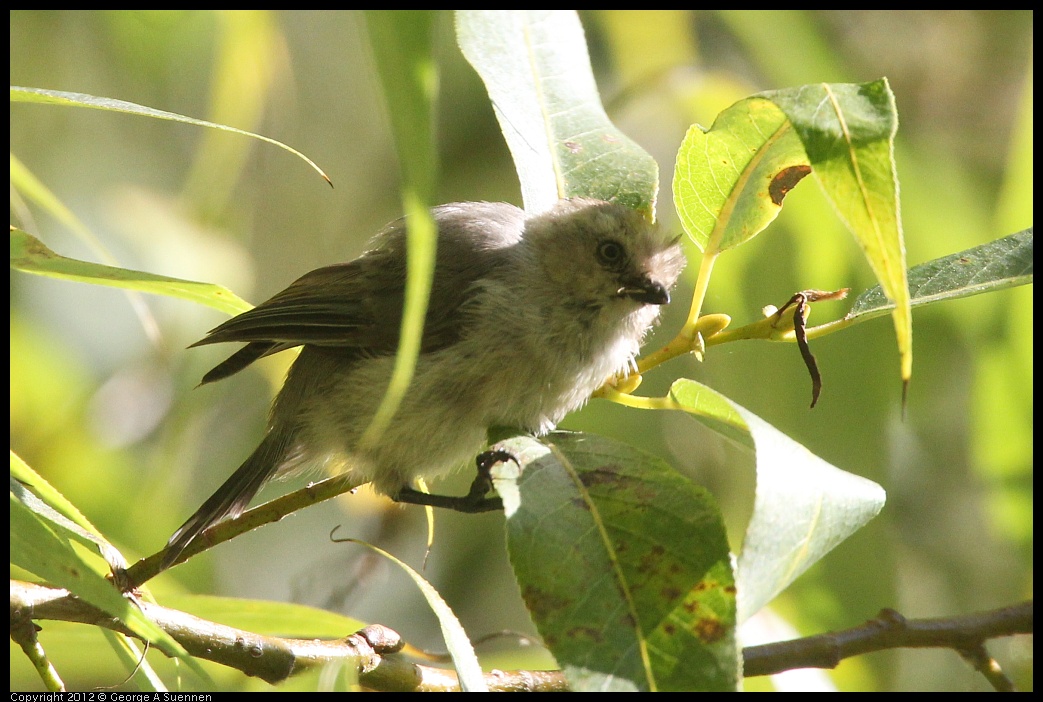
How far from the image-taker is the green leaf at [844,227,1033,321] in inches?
60.2

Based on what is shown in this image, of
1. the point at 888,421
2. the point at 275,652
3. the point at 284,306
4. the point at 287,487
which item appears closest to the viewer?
the point at 275,652

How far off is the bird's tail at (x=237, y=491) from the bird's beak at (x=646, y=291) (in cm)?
91

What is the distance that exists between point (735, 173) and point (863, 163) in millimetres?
416

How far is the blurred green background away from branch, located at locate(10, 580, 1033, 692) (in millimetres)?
408

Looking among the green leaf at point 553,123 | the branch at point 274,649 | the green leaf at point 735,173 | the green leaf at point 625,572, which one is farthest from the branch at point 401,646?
the green leaf at point 553,123

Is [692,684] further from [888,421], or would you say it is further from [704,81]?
[704,81]

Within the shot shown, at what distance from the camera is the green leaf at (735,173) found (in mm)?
1525

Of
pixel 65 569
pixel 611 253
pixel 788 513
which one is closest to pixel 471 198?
pixel 611 253

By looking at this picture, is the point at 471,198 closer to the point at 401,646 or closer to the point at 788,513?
the point at 401,646

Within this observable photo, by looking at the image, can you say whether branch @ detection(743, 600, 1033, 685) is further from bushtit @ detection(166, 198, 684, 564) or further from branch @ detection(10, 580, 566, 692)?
bushtit @ detection(166, 198, 684, 564)

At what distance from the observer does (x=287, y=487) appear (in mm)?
3572

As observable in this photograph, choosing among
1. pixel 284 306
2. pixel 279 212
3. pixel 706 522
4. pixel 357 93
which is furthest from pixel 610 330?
pixel 357 93

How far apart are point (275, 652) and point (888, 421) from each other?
153 cm
